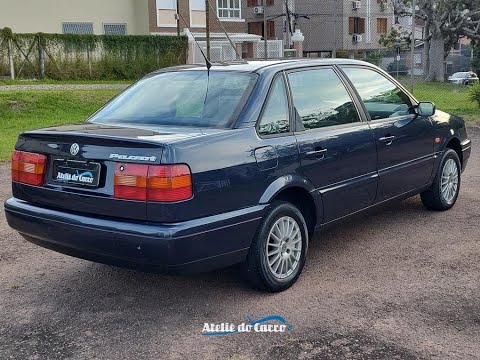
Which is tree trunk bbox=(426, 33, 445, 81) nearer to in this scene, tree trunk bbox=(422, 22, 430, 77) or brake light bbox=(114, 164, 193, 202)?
tree trunk bbox=(422, 22, 430, 77)

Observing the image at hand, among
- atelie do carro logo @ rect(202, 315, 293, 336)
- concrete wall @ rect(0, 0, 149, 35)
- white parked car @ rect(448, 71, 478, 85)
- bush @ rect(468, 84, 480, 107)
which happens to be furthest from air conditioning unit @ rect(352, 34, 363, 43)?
atelie do carro logo @ rect(202, 315, 293, 336)

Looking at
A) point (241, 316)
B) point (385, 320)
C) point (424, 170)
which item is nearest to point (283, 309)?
point (241, 316)

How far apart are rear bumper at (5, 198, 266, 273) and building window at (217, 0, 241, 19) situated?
38.7 m

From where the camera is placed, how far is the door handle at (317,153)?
4.67 meters

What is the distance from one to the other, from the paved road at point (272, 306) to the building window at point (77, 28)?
31796 mm

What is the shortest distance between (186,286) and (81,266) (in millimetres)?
1077

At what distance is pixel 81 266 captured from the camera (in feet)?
17.2

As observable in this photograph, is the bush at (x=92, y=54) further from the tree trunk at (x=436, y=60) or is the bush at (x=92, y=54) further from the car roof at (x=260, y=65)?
the car roof at (x=260, y=65)

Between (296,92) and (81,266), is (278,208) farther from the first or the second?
(81,266)

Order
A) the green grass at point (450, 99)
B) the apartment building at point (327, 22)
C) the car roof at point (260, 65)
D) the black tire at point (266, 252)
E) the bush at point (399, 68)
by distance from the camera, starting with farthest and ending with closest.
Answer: the apartment building at point (327, 22)
the bush at point (399, 68)
the green grass at point (450, 99)
the car roof at point (260, 65)
the black tire at point (266, 252)

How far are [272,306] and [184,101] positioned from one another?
5.44ft

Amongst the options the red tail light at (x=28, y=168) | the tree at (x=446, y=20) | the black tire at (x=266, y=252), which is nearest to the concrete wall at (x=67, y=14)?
the tree at (x=446, y=20)

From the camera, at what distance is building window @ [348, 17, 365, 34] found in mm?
47594

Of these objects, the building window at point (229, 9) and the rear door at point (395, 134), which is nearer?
the rear door at point (395, 134)
